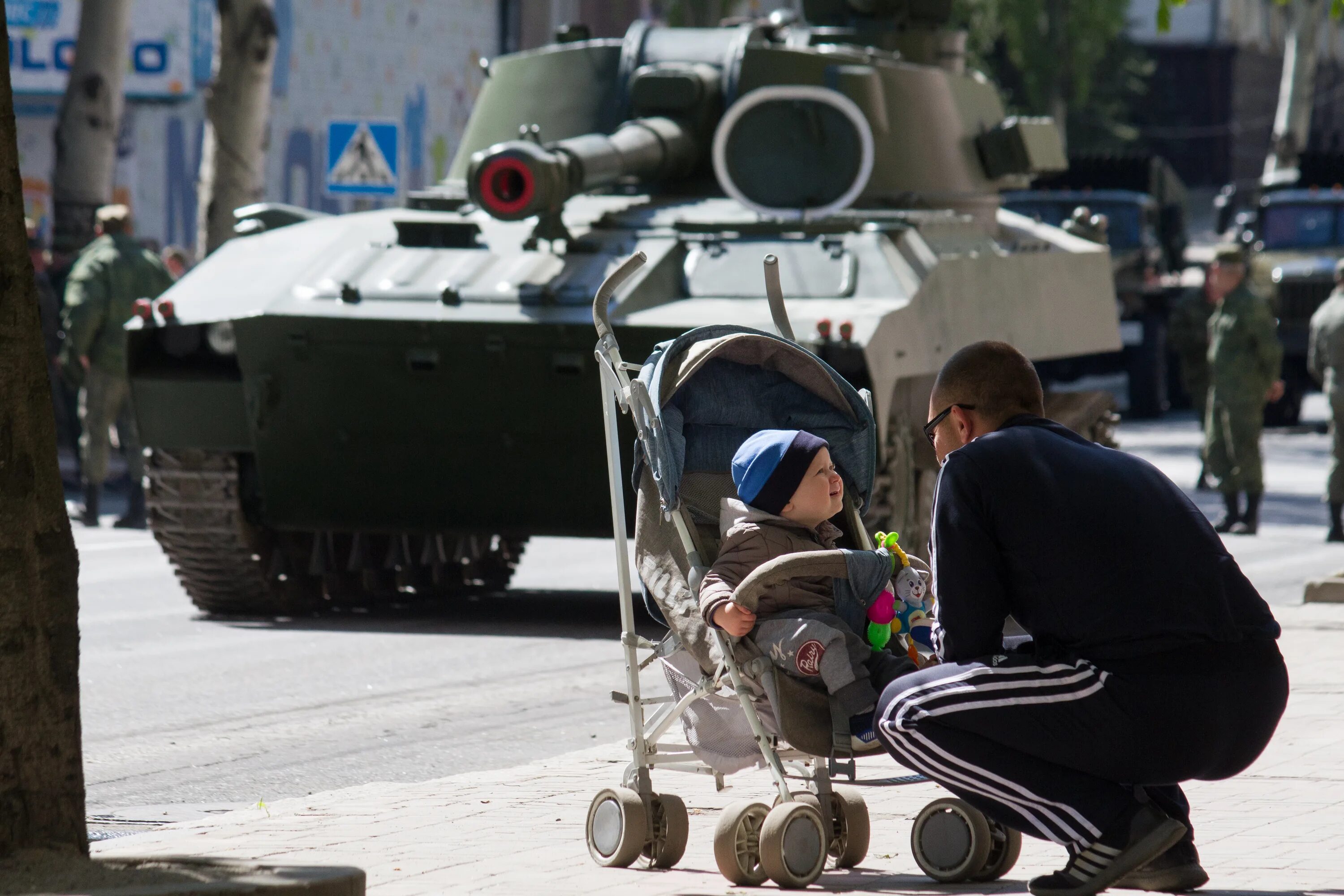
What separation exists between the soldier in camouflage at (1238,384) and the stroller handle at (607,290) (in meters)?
11.4

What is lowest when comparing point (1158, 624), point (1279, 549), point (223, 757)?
point (1279, 549)

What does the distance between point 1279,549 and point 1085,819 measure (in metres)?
11.2

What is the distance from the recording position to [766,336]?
638cm

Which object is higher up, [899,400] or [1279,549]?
[899,400]

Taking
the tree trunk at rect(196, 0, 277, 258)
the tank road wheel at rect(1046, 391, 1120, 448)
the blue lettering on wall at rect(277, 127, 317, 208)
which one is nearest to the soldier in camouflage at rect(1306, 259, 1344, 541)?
the tank road wheel at rect(1046, 391, 1120, 448)

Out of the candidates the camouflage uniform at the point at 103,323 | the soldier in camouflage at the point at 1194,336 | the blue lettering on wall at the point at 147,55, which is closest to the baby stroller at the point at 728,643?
the camouflage uniform at the point at 103,323

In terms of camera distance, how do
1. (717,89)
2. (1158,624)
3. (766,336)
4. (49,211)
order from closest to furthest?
(1158,624) → (766,336) → (717,89) → (49,211)

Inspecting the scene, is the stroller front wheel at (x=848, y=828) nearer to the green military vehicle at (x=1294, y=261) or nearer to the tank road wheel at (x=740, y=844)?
the tank road wheel at (x=740, y=844)

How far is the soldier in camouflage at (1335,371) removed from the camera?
651 inches

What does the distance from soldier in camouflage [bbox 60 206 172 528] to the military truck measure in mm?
12195

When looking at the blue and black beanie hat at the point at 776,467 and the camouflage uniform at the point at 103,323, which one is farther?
the camouflage uniform at the point at 103,323

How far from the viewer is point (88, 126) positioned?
821 inches

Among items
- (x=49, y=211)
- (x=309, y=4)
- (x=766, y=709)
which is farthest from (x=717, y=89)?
(x=309, y=4)

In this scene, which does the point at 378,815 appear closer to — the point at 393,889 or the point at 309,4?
the point at 393,889
